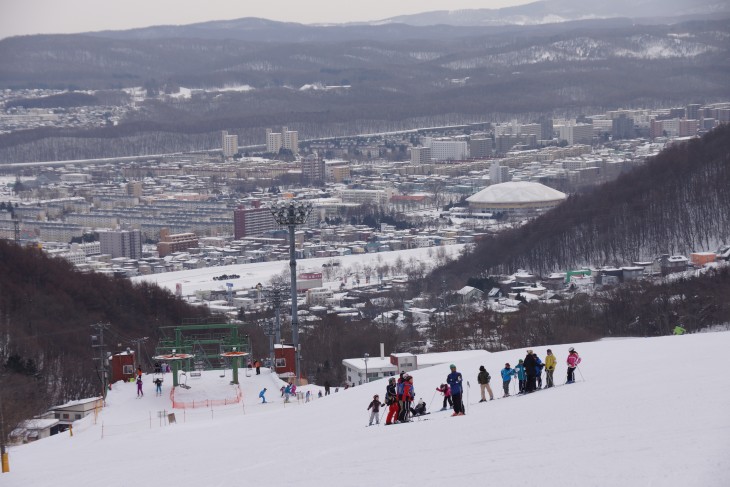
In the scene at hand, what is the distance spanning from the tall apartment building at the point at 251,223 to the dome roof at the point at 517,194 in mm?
8515

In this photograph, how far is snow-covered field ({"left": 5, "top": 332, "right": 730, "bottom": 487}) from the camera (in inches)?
326

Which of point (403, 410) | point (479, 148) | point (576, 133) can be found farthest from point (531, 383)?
point (576, 133)

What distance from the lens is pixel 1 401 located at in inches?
725

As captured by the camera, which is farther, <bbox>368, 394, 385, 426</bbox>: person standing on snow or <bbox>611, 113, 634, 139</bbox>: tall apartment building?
<bbox>611, 113, 634, 139</bbox>: tall apartment building

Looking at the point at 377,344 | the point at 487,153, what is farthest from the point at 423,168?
the point at 377,344

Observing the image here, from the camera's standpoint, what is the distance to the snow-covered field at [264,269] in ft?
131

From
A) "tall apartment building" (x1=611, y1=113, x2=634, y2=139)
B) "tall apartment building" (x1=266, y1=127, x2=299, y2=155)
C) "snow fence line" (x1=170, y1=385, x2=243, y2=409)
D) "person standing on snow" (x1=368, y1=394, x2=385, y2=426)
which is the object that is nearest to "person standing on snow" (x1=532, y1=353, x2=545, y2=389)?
"person standing on snow" (x1=368, y1=394, x2=385, y2=426)

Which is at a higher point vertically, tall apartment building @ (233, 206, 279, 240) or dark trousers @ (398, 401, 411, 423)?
dark trousers @ (398, 401, 411, 423)

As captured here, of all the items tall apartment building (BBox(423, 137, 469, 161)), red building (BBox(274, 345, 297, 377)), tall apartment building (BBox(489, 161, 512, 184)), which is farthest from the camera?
tall apartment building (BBox(423, 137, 469, 161))

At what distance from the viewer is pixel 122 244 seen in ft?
166

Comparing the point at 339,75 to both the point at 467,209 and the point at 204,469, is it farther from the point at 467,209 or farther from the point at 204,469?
the point at 204,469

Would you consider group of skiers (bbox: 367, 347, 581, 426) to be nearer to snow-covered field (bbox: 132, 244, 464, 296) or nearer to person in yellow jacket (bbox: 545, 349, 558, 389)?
person in yellow jacket (bbox: 545, 349, 558, 389)

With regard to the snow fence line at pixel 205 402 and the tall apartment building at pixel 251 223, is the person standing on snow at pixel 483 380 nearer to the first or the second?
the snow fence line at pixel 205 402

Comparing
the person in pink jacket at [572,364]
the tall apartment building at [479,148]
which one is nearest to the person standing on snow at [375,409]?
the person in pink jacket at [572,364]
